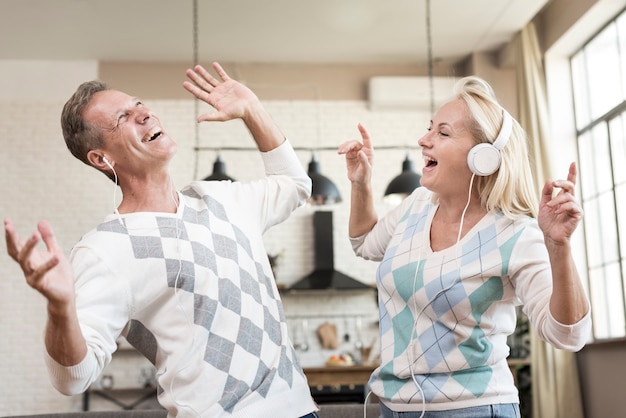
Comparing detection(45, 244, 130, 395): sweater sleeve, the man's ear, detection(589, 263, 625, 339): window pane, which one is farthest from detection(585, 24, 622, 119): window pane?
detection(45, 244, 130, 395): sweater sleeve

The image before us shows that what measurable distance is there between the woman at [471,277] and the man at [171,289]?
273 millimetres

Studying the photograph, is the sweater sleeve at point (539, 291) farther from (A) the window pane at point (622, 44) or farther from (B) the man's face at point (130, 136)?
(A) the window pane at point (622, 44)

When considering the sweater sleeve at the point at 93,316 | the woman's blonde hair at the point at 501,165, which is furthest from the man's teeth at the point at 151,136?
the woman's blonde hair at the point at 501,165

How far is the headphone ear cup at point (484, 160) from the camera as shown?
74.8 inches

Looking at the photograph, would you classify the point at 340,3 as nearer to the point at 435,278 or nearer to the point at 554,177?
the point at 554,177

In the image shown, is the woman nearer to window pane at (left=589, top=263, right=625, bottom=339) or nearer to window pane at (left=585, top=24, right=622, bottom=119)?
window pane at (left=589, top=263, right=625, bottom=339)

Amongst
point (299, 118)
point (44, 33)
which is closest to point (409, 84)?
point (299, 118)

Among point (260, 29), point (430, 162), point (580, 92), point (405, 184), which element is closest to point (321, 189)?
point (405, 184)

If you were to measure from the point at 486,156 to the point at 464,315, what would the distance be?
38 cm

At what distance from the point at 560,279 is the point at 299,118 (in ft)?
22.0

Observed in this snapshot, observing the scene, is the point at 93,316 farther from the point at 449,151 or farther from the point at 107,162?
the point at 449,151

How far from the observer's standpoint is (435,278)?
1.85 meters

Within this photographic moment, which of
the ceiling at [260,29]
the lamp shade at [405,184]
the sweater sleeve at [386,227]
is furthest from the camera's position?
the ceiling at [260,29]

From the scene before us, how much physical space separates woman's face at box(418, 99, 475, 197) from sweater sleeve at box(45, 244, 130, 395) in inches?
30.5
